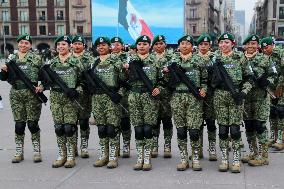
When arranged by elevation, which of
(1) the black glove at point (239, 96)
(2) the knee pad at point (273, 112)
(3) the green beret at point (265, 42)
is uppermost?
(3) the green beret at point (265, 42)

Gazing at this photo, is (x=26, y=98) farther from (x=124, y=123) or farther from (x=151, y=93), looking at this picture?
(x=151, y=93)

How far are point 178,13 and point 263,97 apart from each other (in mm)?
29570

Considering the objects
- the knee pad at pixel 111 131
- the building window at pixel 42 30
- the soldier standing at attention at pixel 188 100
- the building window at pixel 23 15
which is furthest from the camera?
the building window at pixel 23 15

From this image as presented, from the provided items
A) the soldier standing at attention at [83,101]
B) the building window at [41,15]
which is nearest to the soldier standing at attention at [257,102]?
the soldier standing at attention at [83,101]

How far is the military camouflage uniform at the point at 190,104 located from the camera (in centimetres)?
632

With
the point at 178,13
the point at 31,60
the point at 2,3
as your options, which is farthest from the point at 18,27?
the point at 31,60

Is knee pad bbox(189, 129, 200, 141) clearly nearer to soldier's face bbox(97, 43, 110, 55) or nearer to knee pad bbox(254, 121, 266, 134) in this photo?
knee pad bbox(254, 121, 266, 134)

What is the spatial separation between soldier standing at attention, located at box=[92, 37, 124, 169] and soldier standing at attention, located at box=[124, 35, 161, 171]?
25 cm

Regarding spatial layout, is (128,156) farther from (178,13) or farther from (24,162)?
(178,13)

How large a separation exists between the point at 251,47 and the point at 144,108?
6.55ft

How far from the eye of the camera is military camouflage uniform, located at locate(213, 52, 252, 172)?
245 inches

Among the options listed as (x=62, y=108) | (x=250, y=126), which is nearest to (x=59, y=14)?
(x=62, y=108)

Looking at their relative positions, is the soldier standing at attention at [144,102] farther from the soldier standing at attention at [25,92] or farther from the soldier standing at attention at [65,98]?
the soldier standing at attention at [25,92]

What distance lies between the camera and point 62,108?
673cm
